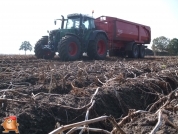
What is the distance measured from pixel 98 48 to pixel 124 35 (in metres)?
2.90

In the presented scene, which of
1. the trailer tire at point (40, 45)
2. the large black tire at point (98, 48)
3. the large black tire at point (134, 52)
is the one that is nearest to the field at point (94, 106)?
the large black tire at point (98, 48)

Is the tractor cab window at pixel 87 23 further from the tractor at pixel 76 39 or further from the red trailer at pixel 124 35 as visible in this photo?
the red trailer at pixel 124 35

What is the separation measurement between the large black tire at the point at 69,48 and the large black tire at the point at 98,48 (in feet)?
2.69

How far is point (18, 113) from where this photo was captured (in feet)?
9.99

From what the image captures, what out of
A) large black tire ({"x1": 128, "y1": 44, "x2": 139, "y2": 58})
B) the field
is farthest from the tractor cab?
the field

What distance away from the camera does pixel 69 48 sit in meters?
10.9

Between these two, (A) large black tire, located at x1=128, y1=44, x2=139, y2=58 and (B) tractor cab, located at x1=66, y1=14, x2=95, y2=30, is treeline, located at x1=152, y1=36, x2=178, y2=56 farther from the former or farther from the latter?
(B) tractor cab, located at x1=66, y1=14, x2=95, y2=30

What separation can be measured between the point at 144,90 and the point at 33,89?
2.19m

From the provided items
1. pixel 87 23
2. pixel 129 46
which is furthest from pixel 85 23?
pixel 129 46

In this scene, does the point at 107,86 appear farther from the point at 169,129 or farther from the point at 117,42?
the point at 117,42

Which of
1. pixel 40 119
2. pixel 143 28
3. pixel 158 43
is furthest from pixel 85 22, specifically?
pixel 158 43

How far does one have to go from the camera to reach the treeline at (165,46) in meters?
41.4

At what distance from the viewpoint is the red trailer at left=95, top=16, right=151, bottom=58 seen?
14414 millimetres

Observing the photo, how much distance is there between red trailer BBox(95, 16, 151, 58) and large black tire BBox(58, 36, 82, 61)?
3.52m
